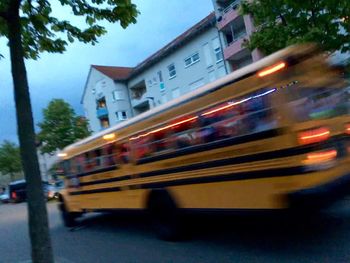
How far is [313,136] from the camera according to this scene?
595 centimetres

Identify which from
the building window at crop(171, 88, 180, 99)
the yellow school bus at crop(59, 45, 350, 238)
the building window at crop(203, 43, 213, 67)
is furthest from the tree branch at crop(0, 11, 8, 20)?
the building window at crop(171, 88, 180, 99)

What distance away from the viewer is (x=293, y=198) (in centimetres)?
584

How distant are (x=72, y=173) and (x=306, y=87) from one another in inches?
315

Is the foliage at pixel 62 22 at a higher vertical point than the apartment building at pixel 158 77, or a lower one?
lower

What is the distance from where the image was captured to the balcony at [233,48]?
32.2 meters

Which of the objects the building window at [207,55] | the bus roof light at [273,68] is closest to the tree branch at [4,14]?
the bus roof light at [273,68]

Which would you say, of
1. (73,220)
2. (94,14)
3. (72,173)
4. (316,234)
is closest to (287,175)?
(316,234)

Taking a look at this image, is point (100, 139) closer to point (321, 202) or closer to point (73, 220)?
point (73, 220)

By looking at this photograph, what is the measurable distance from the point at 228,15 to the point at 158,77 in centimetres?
1358

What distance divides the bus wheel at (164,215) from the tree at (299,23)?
7.00 meters

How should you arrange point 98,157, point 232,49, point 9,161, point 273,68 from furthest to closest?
point 9,161 < point 232,49 < point 98,157 < point 273,68

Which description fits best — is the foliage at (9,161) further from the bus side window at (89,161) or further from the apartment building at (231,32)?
the bus side window at (89,161)

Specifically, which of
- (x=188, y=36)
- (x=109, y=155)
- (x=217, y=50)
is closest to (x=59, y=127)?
(x=188, y=36)

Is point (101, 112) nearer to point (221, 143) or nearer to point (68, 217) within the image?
point (68, 217)
